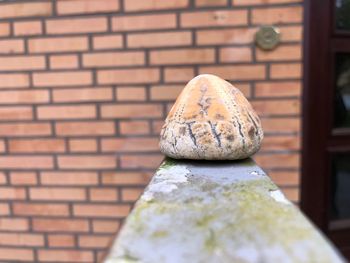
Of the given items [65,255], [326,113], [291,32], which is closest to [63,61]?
[65,255]

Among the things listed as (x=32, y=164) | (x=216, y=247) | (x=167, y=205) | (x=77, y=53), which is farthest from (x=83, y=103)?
(x=216, y=247)

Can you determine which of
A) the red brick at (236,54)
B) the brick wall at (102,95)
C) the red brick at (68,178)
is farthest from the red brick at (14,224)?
the red brick at (236,54)

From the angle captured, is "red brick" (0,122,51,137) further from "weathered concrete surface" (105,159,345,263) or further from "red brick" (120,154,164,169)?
"weathered concrete surface" (105,159,345,263)

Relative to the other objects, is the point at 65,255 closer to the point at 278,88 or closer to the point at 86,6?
the point at 86,6

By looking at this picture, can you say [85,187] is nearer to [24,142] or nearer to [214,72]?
[24,142]

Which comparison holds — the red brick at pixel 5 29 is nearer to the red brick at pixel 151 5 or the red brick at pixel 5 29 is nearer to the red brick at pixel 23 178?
the red brick at pixel 151 5

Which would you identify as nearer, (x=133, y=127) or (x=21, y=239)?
(x=133, y=127)
